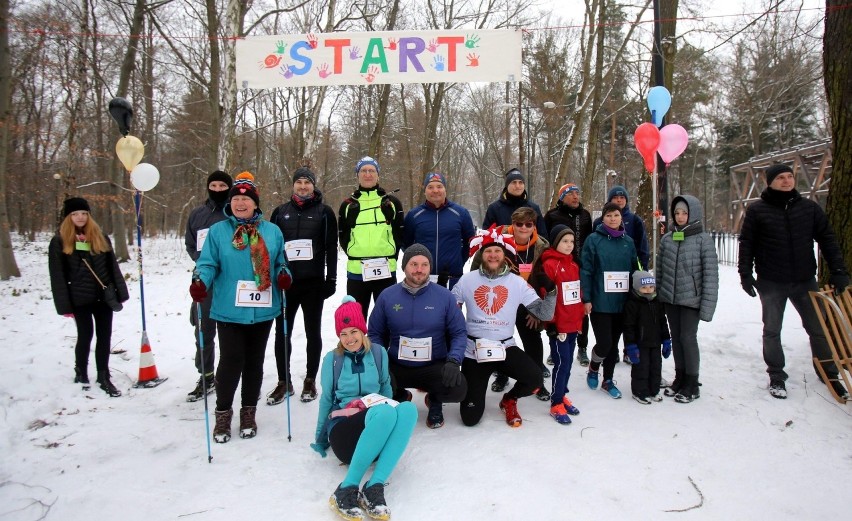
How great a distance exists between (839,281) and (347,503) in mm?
4387

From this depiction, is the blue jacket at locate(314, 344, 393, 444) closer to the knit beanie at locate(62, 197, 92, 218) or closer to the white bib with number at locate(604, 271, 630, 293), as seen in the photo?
the white bib with number at locate(604, 271, 630, 293)

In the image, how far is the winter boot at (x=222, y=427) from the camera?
3.40 m

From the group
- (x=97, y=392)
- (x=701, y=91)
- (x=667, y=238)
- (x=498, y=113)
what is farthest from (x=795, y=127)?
(x=97, y=392)

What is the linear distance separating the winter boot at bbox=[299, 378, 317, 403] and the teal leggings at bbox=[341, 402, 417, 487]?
144cm

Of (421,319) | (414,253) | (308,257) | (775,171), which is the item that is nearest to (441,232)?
(414,253)

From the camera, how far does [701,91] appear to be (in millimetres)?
24219

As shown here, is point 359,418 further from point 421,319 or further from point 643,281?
point 643,281

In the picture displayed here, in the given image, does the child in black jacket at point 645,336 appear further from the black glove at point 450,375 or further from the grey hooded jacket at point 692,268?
the black glove at point 450,375

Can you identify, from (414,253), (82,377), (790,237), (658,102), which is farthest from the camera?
(658,102)

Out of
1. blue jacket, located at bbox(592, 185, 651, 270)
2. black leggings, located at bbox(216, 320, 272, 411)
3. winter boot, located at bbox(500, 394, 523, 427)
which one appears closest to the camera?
black leggings, located at bbox(216, 320, 272, 411)

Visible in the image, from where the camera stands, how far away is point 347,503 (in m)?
2.53

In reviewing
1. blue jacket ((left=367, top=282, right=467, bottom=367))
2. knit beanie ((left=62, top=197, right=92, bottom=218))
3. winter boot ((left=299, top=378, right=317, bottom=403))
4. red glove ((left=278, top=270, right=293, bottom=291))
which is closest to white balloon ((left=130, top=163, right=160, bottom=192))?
knit beanie ((left=62, top=197, right=92, bottom=218))

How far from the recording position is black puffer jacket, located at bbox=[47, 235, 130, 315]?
4.23 metres

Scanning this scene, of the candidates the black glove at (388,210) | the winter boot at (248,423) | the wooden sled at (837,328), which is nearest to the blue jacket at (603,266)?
the wooden sled at (837,328)
